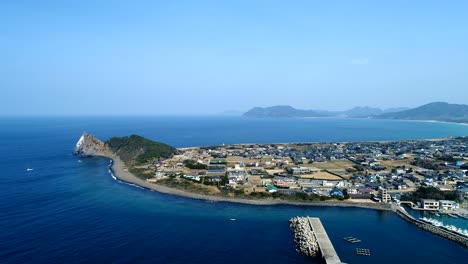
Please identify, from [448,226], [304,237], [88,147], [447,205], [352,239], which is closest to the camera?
[304,237]

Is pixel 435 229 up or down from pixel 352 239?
up

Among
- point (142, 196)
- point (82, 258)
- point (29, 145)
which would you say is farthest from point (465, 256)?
point (29, 145)

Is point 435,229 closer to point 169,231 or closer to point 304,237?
point 304,237

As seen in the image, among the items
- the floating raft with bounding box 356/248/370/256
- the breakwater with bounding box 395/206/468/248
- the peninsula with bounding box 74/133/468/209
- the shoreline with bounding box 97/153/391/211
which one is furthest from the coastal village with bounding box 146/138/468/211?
the floating raft with bounding box 356/248/370/256

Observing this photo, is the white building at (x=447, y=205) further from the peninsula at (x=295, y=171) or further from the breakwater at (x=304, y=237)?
the breakwater at (x=304, y=237)

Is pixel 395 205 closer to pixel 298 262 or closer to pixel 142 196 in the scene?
pixel 298 262

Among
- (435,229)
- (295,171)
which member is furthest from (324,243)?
(295,171)
